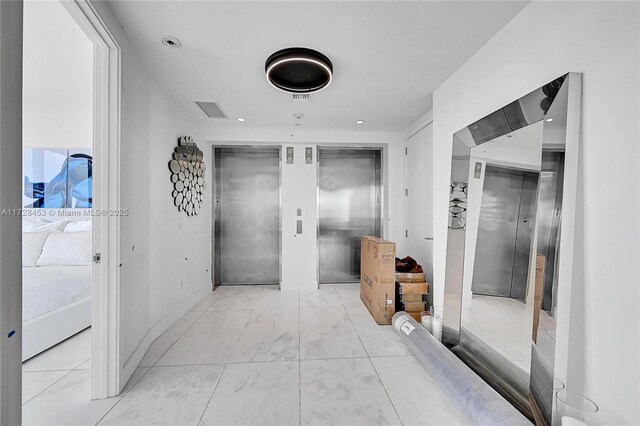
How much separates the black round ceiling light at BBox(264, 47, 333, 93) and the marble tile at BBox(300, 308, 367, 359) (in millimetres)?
2305

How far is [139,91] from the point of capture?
81.7 inches

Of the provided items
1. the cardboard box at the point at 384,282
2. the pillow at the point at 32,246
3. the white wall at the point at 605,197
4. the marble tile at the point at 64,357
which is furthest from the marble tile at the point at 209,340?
the white wall at the point at 605,197

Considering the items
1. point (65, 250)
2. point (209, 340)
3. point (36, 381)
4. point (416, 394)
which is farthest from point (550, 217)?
point (65, 250)

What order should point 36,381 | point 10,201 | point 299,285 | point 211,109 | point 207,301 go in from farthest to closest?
point 299,285 → point 207,301 → point 211,109 → point 36,381 → point 10,201

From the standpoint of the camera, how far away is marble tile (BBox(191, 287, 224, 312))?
3225mm

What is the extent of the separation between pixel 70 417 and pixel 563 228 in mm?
2916

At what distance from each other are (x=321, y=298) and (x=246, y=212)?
184 centimetres

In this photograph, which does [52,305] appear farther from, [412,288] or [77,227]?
[412,288]

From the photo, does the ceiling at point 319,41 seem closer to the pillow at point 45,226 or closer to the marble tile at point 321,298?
the pillow at point 45,226

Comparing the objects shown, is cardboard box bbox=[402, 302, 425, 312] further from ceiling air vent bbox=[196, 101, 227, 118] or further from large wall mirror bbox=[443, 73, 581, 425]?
ceiling air vent bbox=[196, 101, 227, 118]

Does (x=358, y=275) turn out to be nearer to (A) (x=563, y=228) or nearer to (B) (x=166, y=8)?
(A) (x=563, y=228)

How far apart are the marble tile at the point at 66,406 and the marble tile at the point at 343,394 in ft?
4.09

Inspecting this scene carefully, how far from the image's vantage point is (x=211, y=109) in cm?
311

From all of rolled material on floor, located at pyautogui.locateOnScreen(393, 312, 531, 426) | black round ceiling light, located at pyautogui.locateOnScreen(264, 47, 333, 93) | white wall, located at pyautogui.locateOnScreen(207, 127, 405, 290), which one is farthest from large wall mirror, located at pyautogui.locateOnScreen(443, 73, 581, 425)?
white wall, located at pyautogui.locateOnScreen(207, 127, 405, 290)
